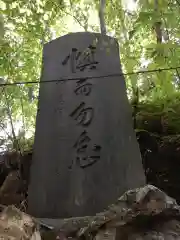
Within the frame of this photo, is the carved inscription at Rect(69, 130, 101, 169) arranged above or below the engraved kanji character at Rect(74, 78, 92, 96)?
below

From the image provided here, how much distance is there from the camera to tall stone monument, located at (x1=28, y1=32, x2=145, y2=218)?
7.59 feet

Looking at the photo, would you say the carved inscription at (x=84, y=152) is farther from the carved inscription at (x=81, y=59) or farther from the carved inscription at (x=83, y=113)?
the carved inscription at (x=81, y=59)

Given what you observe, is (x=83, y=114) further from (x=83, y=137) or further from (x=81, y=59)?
(x=81, y=59)

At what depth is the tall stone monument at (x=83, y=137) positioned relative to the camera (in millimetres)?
2312

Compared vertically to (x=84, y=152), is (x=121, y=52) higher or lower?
higher

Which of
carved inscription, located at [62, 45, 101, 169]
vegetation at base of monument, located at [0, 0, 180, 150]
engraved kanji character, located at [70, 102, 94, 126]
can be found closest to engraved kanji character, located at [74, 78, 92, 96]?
carved inscription, located at [62, 45, 101, 169]

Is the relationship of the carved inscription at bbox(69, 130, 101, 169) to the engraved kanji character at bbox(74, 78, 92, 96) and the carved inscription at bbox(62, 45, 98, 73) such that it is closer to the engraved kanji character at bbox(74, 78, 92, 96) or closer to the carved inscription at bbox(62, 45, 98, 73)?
the engraved kanji character at bbox(74, 78, 92, 96)

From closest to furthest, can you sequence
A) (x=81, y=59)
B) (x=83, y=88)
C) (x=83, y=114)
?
(x=83, y=114) < (x=83, y=88) < (x=81, y=59)

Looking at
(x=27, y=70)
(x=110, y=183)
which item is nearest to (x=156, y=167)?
(x=110, y=183)

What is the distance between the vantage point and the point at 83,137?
256 centimetres

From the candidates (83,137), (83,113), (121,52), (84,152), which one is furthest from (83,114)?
(121,52)

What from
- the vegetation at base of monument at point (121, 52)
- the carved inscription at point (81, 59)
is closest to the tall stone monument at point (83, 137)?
the carved inscription at point (81, 59)

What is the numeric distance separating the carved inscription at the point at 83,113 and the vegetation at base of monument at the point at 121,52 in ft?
1.16

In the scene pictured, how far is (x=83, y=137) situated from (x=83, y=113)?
24 centimetres
